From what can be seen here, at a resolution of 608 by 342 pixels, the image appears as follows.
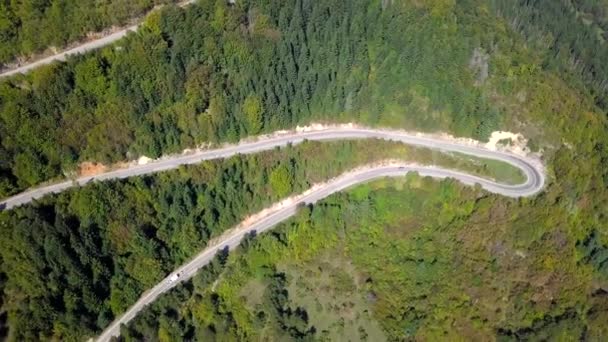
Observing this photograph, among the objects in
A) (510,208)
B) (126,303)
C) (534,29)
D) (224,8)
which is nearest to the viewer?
(126,303)

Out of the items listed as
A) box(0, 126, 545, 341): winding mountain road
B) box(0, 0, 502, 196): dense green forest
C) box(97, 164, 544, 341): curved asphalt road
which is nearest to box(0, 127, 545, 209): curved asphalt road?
box(0, 126, 545, 341): winding mountain road

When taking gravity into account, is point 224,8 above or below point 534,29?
below

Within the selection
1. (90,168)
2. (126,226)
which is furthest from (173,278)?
(90,168)

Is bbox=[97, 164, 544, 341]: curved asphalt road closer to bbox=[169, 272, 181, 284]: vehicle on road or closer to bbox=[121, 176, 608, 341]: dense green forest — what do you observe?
bbox=[169, 272, 181, 284]: vehicle on road

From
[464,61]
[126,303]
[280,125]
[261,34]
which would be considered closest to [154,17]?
[261,34]

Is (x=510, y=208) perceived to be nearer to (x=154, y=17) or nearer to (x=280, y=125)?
(x=280, y=125)

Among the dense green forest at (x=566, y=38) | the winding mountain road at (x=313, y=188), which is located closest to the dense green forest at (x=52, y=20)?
the winding mountain road at (x=313, y=188)

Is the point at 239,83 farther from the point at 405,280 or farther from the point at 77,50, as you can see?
the point at 405,280
